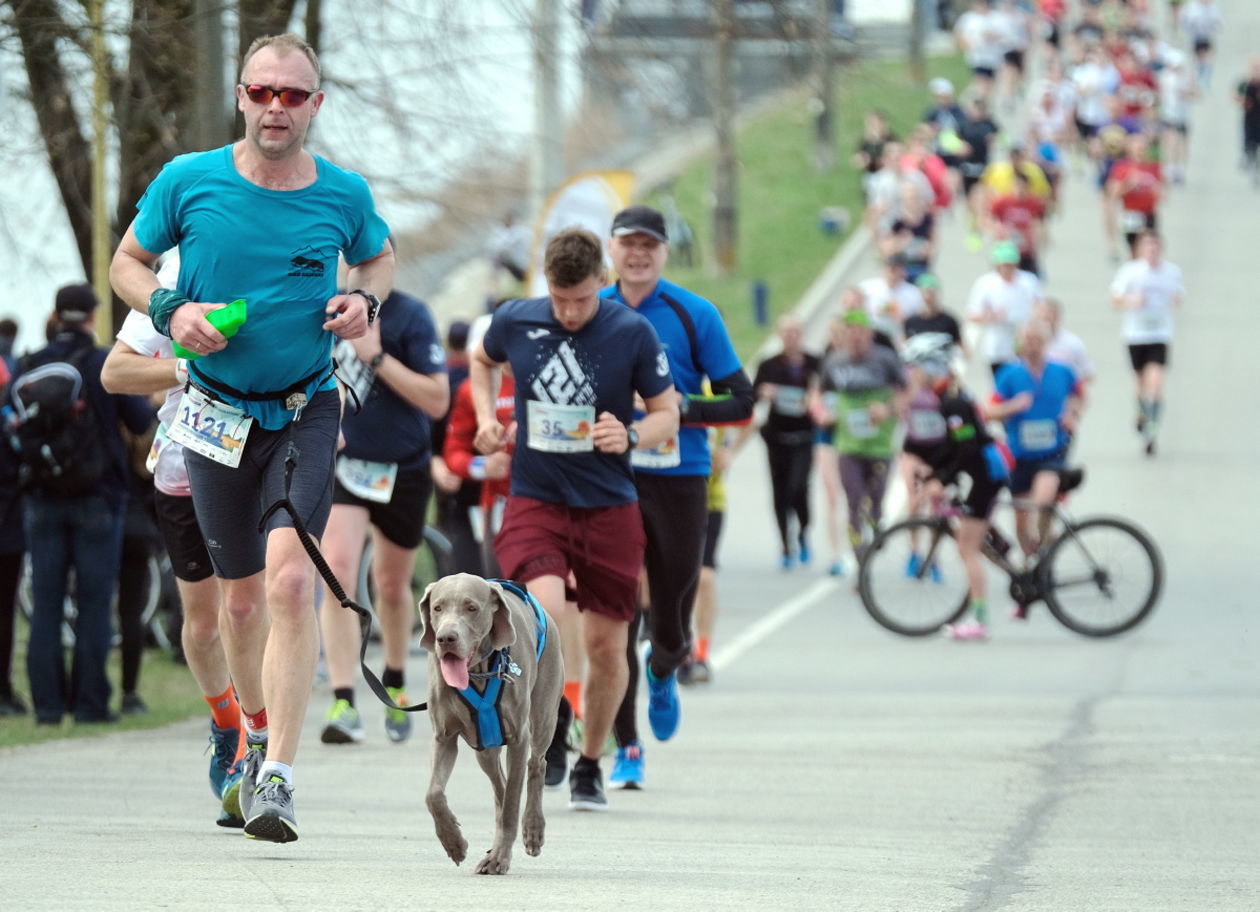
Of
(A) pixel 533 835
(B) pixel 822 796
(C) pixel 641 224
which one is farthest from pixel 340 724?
(A) pixel 533 835

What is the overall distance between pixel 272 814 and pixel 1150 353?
737 inches

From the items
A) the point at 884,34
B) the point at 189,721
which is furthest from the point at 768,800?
the point at 884,34

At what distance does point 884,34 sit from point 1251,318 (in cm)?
2908

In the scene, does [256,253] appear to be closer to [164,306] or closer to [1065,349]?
[164,306]

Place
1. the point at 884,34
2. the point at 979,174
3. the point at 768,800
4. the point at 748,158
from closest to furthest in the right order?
the point at 768,800, the point at 979,174, the point at 748,158, the point at 884,34

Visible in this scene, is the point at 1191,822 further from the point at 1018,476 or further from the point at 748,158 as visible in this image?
the point at 748,158

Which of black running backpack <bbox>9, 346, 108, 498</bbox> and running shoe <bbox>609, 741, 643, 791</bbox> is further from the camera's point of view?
black running backpack <bbox>9, 346, 108, 498</bbox>

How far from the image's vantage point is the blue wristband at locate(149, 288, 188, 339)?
6785 millimetres

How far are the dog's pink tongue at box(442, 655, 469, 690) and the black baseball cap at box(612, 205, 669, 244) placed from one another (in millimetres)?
2917

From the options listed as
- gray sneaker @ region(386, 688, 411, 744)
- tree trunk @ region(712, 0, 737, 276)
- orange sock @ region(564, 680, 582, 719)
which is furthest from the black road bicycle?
tree trunk @ region(712, 0, 737, 276)

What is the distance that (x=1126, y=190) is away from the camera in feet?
107

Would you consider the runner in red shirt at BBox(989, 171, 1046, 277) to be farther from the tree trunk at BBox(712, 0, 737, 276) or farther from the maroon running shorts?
the maroon running shorts

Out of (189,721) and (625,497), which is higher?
(625,497)

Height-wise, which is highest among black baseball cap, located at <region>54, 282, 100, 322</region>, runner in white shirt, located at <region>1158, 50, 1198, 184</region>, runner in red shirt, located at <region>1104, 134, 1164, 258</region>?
runner in white shirt, located at <region>1158, 50, 1198, 184</region>
